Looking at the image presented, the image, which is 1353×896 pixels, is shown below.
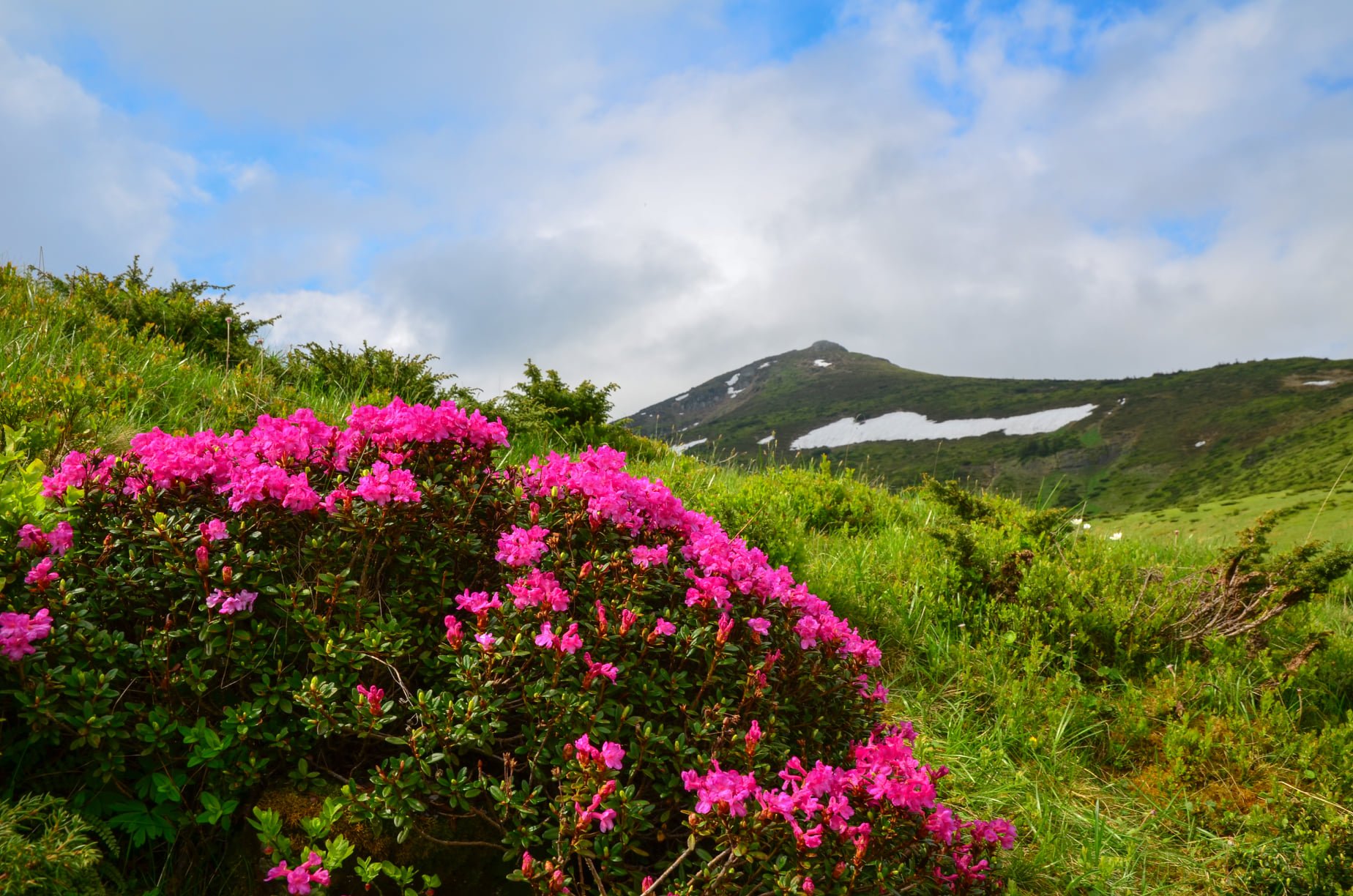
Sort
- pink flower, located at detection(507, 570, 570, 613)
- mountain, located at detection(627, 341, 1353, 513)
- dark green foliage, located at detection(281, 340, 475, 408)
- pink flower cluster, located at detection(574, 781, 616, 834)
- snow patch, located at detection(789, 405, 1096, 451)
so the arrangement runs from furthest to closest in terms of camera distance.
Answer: snow patch, located at detection(789, 405, 1096, 451)
mountain, located at detection(627, 341, 1353, 513)
dark green foliage, located at detection(281, 340, 475, 408)
pink flower, located at detection(507, 570, 570, 613)
pink flower cluster, located at detection(574, 781, 616, 834)

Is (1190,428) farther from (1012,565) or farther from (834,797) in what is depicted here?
(834,797)

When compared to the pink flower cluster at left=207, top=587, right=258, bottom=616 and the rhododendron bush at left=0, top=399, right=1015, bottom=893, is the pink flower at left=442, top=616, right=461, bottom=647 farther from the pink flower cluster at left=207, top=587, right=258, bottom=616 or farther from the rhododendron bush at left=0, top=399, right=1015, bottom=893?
the pink flower cluster at left=207, top=587, right=258, bottom=616

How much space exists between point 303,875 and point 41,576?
4.24 feet

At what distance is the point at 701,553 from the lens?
2617mm

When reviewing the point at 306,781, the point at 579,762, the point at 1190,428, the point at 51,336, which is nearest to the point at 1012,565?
the point at 579,762

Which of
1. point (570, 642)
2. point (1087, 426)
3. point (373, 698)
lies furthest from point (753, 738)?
point (1087, 426)

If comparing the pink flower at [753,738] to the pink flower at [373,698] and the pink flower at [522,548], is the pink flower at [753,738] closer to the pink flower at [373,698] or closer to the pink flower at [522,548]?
the pink flower at [522,548]

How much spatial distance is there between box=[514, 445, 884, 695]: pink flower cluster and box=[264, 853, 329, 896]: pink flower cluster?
4.02 feet

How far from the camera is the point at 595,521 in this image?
8.59 feet

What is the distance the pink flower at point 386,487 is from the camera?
2.34m

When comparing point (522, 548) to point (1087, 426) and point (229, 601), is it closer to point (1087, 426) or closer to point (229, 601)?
point (229, 601)

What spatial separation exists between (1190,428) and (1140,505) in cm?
2226

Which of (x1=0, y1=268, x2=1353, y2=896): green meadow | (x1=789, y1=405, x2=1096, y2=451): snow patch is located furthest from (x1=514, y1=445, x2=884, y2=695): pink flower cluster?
(x1=789, y1=405, x2=1096, y2=451): snow patch

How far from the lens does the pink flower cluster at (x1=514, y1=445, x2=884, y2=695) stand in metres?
2.51
